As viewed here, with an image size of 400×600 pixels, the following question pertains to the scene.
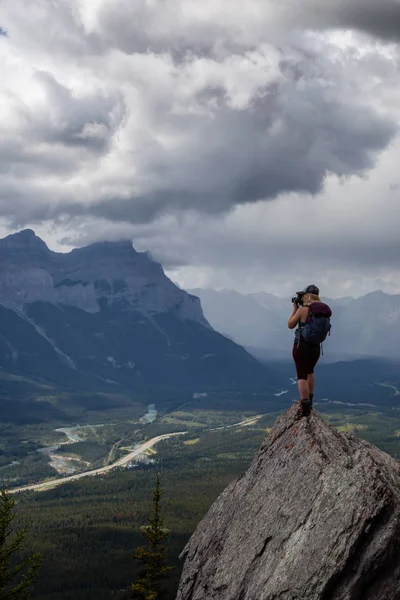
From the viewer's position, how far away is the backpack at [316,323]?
81.6ft

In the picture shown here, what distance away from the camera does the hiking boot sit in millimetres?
26078

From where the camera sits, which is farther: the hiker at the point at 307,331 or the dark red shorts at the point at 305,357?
the dark red shorts at the point at 305,357

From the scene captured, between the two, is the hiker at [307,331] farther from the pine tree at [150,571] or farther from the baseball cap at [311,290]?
the pine tree at [150,571]

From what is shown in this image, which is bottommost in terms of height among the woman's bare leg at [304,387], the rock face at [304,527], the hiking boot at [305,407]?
the rock face at [304,527]

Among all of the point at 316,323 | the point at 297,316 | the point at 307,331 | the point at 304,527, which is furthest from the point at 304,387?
the point at 304,527

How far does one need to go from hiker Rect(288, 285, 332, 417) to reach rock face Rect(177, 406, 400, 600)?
177 cm

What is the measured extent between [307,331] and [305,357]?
4.93ft

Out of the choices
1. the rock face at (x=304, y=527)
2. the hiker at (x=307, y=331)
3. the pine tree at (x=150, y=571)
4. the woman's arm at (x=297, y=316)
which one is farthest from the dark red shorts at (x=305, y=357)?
the pine tree at (x=150, y=571)

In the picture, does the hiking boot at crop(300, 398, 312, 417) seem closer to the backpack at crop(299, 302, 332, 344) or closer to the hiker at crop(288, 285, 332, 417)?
the hiker at crop(288, 285, 332, 417)

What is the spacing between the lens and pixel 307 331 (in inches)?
987

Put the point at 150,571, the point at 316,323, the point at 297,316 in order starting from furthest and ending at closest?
the point at 150,571, the point at 297,316, the point at 316,323

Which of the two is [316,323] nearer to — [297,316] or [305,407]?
[297,316]

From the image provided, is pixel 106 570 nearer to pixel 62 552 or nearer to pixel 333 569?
pixel 62 552

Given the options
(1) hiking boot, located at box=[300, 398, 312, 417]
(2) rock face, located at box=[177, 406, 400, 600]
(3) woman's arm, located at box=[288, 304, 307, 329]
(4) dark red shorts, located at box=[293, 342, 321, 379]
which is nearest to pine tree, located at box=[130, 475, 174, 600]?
(2) rock face, located at box=[177, 406, 400, 600]
